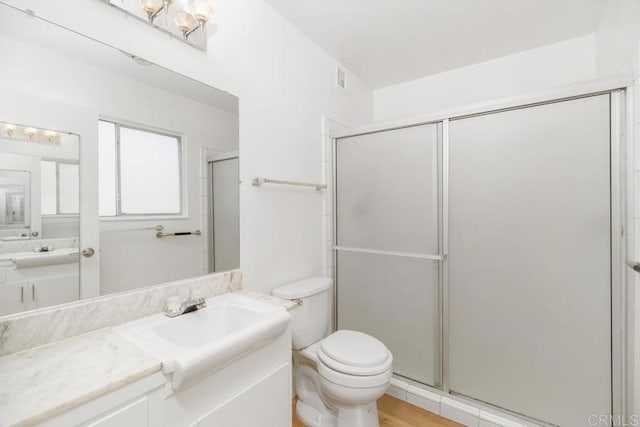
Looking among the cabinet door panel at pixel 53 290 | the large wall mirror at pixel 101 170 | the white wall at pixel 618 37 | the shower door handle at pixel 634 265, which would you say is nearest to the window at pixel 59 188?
the large wall mirror at pixel 101 170

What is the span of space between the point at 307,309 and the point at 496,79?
2238 mm

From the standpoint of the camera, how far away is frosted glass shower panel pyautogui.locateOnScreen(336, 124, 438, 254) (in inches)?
71.2

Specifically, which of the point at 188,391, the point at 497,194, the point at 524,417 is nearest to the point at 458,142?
the point at 497,194

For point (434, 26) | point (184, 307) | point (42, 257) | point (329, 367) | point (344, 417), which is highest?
point (434, 26)

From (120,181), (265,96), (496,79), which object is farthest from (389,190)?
(120,181)

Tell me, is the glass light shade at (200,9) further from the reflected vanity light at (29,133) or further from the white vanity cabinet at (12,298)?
the white vanity cabinet at (12,298)

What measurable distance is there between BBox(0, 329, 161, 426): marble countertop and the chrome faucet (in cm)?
20

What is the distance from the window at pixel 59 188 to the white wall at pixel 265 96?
0.47m

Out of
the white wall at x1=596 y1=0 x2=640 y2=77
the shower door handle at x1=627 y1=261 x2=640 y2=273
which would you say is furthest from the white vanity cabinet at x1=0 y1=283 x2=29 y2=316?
the white wall at x1=596 y1=0 x2=640 y2=77

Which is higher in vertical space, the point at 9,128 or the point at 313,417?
the point at 9,128

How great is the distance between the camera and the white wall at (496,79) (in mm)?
1961

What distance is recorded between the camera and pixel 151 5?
3.63 feet

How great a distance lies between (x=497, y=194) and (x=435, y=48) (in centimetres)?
120

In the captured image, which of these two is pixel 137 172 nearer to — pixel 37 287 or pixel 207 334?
pixel 37 287
